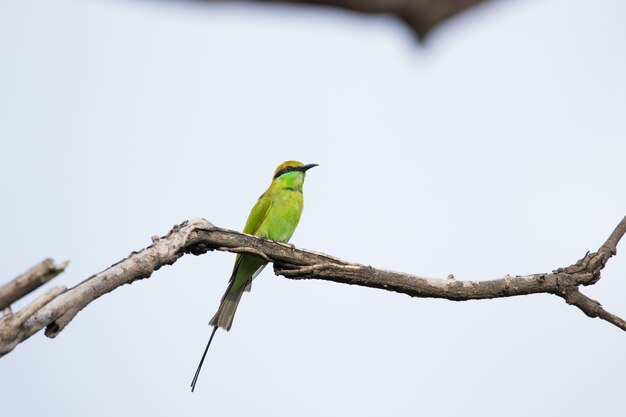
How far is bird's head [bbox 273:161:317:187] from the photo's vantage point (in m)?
5.45

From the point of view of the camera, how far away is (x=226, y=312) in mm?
4477

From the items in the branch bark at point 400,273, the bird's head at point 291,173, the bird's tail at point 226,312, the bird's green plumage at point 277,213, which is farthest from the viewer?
the bird's head at point 291,173

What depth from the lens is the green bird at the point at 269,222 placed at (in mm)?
4488

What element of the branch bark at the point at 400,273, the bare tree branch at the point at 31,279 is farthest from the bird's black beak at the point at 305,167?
the bare tree branch at the point at 31,279

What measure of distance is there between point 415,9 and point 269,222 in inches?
159

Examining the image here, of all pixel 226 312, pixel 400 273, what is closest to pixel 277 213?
pixel 226 312

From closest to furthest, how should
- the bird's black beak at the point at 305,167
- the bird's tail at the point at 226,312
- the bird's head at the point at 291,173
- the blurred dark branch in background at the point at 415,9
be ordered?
the blurred dark branch in background at the point at 415,9
the bird's tail at the point at 226,312
the bird's head at the point at 291,173
the bird's black beak at the point at 305,167

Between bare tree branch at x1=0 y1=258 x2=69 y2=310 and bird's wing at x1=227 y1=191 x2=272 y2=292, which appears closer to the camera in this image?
bare tree branch at x1=0 y1=258 x2=69 y2=310

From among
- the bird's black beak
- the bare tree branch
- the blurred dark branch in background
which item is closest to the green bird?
the bird's black beak

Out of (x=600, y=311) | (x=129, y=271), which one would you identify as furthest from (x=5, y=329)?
(x=600, y=311)

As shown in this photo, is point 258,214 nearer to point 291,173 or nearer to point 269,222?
point 269,222

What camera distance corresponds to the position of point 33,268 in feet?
7.61

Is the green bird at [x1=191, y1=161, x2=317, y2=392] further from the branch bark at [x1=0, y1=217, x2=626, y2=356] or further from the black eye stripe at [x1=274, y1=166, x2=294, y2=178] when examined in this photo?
the branch bark at [x1=0, y1=217, x2=626, y2=356]

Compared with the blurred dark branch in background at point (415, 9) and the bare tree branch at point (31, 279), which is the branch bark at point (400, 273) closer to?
the bare tree branch at point (31, 279)
